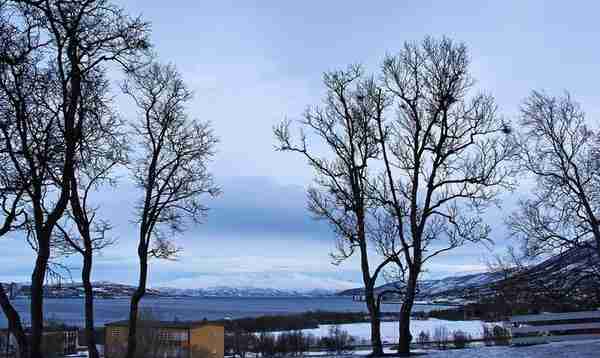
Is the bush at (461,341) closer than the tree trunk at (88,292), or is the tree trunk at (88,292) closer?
the tree trunk at (88,292)

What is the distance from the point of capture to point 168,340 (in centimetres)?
5562

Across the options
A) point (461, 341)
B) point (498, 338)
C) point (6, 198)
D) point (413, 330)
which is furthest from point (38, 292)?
point (413, 330)

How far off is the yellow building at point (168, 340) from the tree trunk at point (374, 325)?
79.8 ft

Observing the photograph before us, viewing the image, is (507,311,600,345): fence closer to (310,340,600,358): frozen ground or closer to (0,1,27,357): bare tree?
(310,340,600,358): frozen ground

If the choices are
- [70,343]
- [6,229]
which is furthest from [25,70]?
[70,343]

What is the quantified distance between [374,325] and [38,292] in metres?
9.77

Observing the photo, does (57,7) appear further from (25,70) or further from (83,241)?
(83,241)

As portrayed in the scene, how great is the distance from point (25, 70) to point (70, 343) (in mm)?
61815

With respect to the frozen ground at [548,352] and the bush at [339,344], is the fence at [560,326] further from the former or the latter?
the bush at [339,344]

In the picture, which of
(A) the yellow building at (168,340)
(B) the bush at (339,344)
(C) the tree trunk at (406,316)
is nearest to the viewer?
(C) the tree trunk at (406,316)

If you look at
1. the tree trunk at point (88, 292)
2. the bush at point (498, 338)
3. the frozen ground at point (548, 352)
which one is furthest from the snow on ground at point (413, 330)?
the tree trunk at point (88, 292)

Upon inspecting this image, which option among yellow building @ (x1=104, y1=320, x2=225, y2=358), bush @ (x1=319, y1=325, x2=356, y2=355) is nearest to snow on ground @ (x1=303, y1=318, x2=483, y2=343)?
bush @ (x1=319, y1=325, x2=356, y2=355)

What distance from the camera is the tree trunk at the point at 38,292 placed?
10617 millimetres

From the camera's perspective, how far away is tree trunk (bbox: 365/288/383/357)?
16906mm
